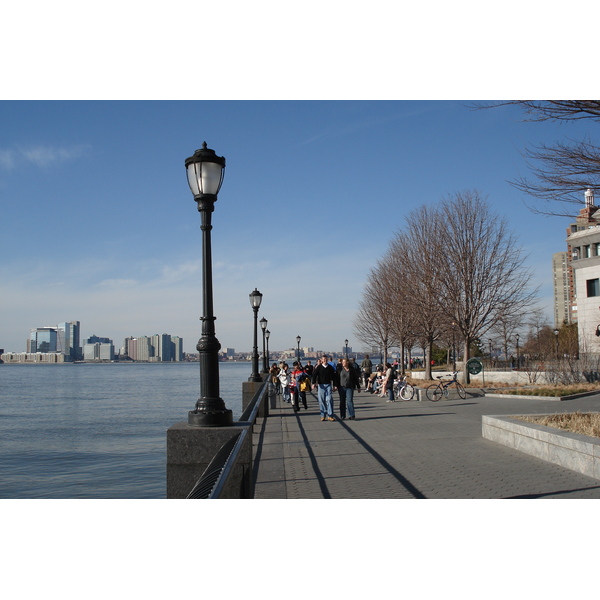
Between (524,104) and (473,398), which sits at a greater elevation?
(524,104)

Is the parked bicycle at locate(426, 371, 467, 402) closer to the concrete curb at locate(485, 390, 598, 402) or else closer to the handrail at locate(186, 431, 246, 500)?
the concrete curb at locate(485, 390, 598, 402)

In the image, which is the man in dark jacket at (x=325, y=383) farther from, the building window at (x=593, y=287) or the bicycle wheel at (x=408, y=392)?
the building window at (x=593, y=287)

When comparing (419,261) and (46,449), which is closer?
(46,449)

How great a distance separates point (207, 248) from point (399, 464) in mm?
4677

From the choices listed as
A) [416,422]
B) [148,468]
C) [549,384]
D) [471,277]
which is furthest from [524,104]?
[471,277]

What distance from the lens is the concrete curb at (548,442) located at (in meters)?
8.50

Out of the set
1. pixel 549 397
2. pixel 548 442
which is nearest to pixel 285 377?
pixel 549 397

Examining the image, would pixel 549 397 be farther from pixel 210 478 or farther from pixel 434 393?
pixel 210 478

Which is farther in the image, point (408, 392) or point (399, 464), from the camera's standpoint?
point (408, 392)

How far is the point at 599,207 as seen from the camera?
11336mm

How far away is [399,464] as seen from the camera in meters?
9.79

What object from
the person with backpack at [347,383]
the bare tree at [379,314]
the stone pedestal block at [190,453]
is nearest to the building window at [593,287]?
the bare tree at [379,314]

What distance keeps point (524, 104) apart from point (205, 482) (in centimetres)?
775

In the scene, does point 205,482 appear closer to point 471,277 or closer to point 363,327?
point 471,277
